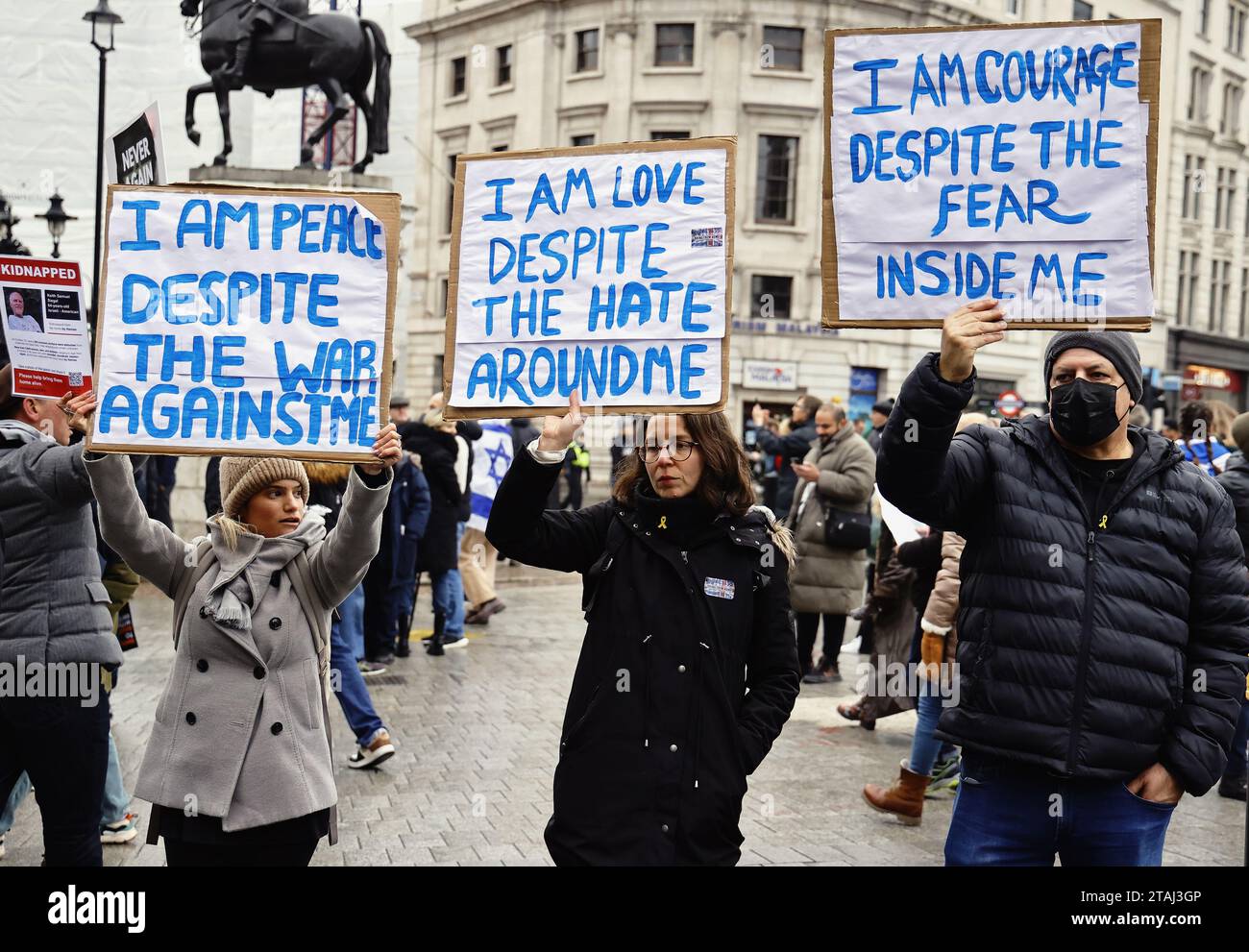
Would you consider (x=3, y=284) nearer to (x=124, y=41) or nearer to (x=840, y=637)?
(x=840, y=637)

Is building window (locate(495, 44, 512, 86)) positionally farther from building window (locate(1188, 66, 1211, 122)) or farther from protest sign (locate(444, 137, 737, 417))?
protest sign (locate(444, 137, 737, 417))

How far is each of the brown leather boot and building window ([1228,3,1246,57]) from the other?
A: 52.0 m

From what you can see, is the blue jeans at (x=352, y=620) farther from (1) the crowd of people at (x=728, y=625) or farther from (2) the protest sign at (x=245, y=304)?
(2) the protest sign at (x=245, y=304)

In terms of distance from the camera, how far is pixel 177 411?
3.56 m

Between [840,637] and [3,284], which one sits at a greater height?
[3,284]

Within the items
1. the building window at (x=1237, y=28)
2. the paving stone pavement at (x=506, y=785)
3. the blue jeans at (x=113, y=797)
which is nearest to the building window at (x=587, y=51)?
the building window at (x=1237, y=28)

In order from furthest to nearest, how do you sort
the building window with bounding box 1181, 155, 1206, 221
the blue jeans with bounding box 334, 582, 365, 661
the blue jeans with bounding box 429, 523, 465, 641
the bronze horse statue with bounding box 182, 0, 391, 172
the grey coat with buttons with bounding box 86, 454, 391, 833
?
the building window with bounding box 1181, 155, 1206, 221 < the bronze horse statue with bounding box 182, 0, 391, 172 < the blue jeans with bounding box 429, 523, 465, 641 < the blue jeans with bounding box 334, 582, 365, 661 < the grey coat with buttons with bounding box 86, 454, 391, 833

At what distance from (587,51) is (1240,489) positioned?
34495 mm

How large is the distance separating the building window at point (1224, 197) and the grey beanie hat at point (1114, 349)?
50501 mm

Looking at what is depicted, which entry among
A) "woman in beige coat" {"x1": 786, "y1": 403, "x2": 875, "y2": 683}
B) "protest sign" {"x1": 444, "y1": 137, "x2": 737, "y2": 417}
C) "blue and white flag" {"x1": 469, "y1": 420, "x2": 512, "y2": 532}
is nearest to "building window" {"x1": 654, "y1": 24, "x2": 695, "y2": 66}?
"blue and white flag" {"x1": 469, "y1": 420, "x2": 512, "y2": 532}

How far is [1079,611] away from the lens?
3125 mm

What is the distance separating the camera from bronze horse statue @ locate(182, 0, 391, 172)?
1215 centimetres

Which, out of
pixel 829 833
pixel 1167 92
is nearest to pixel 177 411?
pixel 829 833
